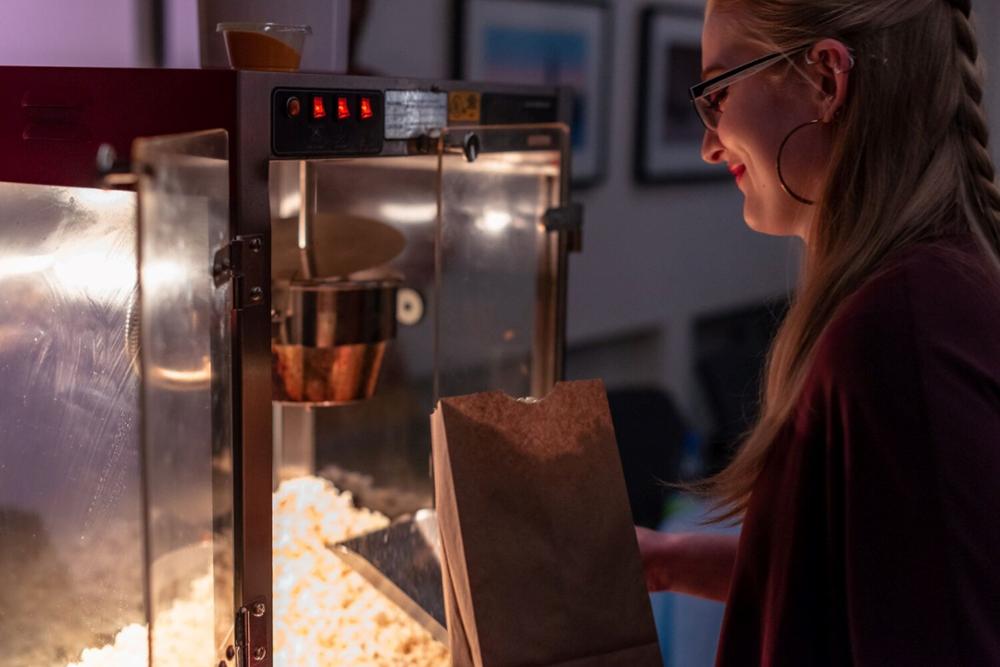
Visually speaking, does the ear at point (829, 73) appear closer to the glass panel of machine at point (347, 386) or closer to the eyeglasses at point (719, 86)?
the eyeglasses at point (719, 86)

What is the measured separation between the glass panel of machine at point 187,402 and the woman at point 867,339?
0.40m

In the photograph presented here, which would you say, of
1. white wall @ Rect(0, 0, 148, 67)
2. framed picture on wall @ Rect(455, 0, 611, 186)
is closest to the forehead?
white wall @ Rect(0, 0, 148, 67)

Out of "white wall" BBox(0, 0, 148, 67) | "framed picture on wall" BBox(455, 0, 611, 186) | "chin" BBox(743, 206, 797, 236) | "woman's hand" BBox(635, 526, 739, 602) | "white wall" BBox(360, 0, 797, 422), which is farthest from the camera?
"white wall" BBox(360, 0, 797, 422)

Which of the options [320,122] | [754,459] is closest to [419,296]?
[320,122]

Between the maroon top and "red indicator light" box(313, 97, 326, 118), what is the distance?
437mm

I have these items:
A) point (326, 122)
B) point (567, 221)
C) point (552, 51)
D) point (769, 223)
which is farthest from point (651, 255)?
point (326, 122)

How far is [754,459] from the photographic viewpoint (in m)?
0.91

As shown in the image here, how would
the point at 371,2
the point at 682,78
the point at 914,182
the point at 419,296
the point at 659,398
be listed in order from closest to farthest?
1. the point at 914,182
2. the point at 419,296
3. the point at 371,2
4. the point at 659,398
5. the point at 682,78

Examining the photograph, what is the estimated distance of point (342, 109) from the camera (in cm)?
96

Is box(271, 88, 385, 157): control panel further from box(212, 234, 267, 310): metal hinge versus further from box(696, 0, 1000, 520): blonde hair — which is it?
box(696, 0, 1000, 520): blonde hair

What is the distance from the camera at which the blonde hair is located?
0.88 meters

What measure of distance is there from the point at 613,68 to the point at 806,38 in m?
1.81

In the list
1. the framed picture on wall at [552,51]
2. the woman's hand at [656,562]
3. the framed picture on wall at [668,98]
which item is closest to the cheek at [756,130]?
the woman's hand at [656,562]

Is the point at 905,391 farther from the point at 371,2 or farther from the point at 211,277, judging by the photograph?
the point at 371,2
